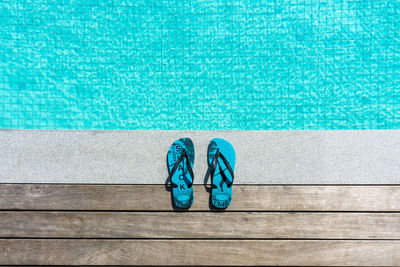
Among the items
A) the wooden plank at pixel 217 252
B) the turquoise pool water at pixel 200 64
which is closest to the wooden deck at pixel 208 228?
the wooden plank at pixel 217 252

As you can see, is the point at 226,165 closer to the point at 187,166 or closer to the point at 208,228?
the point at 187,166

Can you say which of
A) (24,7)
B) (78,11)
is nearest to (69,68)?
(78,11)

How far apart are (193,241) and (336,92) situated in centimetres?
132

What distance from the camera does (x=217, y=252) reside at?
→ 4.09ft

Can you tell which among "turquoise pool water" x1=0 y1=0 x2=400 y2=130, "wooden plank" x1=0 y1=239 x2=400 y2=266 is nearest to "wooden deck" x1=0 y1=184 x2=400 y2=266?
"wooden plank" x1=0 y1=239 x2=400 y2=266

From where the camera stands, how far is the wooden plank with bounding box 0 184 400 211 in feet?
4.11

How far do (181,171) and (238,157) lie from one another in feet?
1.15

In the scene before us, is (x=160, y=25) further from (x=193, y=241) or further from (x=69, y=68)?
(x=193, y=241)

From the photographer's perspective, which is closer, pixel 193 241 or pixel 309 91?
pixel 193 241

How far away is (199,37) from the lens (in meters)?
1.45

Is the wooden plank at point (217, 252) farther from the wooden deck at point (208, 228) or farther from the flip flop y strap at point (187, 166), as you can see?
the flip flop y strap at point (187, 166)

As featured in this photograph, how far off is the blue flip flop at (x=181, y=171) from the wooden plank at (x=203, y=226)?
0.13 metres

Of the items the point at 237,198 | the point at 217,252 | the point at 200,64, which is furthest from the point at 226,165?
the point at 200,64

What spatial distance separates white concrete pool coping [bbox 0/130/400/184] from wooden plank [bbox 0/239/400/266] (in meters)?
0.35
